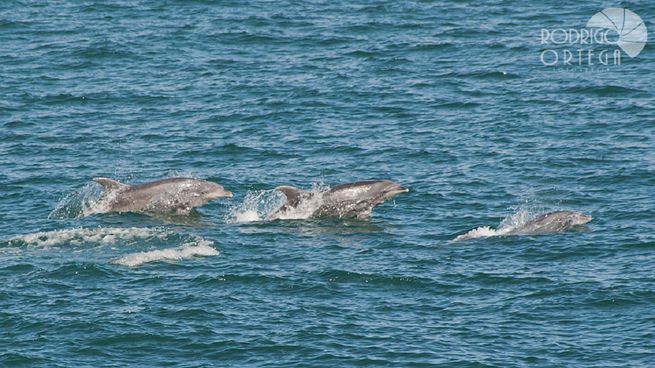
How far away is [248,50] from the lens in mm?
69125

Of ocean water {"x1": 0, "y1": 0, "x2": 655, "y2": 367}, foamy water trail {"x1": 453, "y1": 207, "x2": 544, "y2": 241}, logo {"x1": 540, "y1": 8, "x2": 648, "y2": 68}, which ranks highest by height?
logo {"x1": 540, "y1": 8, "x2": 648, "y2": 68}

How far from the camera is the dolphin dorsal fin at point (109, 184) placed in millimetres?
47037

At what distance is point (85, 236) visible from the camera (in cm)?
4331

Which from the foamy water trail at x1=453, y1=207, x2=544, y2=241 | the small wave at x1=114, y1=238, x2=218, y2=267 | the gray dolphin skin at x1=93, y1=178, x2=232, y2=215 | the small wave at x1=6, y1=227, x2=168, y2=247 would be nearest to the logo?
the foamy water trail at x1=453, y1=207, x2=544, y2=241

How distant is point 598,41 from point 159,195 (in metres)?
29.2

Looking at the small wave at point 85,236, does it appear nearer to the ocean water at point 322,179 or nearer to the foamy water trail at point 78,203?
the ocean water at point 322,179

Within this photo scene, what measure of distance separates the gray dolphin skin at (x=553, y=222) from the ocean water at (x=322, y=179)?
673 mm

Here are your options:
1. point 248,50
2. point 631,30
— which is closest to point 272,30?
point 248,50

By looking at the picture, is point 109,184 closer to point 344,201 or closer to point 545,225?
point 344,201

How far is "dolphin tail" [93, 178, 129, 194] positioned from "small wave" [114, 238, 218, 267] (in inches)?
221

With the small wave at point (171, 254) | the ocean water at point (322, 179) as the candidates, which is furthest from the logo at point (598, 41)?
the small wave at point (171, 254)

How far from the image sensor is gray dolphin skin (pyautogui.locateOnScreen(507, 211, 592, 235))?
44.1m

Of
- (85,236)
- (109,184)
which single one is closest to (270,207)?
(109,184)

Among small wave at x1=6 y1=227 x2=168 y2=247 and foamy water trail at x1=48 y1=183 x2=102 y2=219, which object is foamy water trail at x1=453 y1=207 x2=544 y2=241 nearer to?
small wave at x1=6 y1=227 x2=168 y2=247
